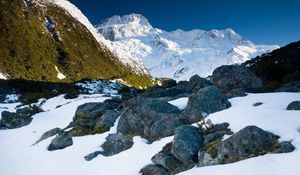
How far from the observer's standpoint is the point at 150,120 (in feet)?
79.2

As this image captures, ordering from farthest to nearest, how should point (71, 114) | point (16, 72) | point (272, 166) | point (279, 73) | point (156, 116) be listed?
point (16, 72), point (279, 73), point (71, 114), point (156, 116), point (272, 166)

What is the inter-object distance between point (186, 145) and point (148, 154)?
2.73 metres

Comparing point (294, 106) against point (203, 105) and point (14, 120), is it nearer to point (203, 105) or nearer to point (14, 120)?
point (203, 105)

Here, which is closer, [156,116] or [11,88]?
[156,116]

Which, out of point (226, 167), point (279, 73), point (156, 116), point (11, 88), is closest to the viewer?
point (226, 167)

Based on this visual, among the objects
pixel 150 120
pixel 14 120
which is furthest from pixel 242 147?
pixel 14 120

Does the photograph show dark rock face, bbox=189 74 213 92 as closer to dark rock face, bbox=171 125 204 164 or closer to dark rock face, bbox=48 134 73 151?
dark rock face, bbox=48 134 73 151

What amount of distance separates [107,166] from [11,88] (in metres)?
93.7

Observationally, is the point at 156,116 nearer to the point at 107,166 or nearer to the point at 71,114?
the point at 107,166

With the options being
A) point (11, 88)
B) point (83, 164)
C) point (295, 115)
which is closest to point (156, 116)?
point (83, 164)

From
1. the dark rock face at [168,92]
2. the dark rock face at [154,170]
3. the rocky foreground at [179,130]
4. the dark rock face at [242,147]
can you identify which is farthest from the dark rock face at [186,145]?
the dark rock face at [168,92]

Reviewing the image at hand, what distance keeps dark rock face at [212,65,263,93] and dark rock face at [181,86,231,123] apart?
6.75 meters

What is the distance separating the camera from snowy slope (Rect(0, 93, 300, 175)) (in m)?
15.2

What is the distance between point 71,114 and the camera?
3675 centimetres
